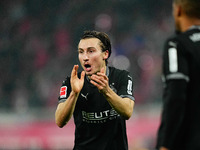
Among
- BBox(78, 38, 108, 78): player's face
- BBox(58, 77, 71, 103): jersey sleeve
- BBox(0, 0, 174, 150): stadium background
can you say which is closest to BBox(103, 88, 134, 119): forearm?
BBox(78, 38, 108, 78): player's face

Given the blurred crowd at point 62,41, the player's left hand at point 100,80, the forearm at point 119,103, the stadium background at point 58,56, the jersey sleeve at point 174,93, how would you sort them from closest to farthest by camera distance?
the jersey sleeve at point 174,93, the player's left hand at point 100,80, the forearm at point 119,103, the stadium background at point 58,56, the blurred crowd at point 62,41

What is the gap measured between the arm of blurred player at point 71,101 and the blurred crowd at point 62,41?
10365 mm

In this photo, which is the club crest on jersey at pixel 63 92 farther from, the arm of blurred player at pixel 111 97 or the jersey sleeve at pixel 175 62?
the jersey sleeve at pixel 175 62

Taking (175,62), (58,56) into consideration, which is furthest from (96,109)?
(58,56)

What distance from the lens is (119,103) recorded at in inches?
151

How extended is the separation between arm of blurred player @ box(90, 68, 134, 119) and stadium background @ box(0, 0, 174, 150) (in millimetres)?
6289

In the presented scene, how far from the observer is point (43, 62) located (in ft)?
54.9

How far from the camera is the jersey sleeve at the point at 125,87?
4.20 metres

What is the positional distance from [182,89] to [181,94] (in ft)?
0.11

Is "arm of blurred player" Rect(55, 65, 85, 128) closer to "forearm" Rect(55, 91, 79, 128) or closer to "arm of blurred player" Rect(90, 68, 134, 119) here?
"forearm" Rect(55, 91, 79, 128)

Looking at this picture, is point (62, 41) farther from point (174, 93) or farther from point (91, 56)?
point (174, 93)

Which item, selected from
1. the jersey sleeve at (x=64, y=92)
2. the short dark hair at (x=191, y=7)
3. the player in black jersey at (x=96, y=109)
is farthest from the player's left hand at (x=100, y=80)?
the short dark hair at (x=191, y=7)

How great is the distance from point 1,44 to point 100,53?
14.6 metres

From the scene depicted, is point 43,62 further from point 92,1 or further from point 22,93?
point 92,1
